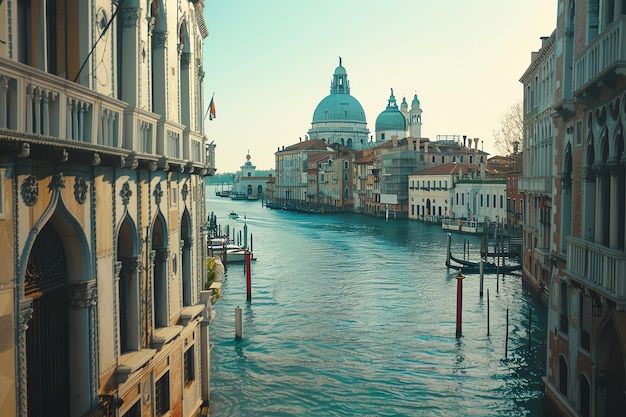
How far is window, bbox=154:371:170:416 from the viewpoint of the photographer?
706 centimetres

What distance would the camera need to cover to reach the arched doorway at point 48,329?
4.67 m

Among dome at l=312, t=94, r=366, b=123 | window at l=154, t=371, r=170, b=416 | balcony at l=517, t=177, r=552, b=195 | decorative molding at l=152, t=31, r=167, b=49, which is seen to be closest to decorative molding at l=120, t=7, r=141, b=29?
decorative molding at l=152, t=31, r=167, b=49

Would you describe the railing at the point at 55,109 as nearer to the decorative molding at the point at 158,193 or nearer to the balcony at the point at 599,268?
the decorative molding at the point at 158,193

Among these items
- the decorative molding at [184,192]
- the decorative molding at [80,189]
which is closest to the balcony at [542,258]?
the decorative molding at [184,192]

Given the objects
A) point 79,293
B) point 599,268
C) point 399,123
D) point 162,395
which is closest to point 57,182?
point 79,293

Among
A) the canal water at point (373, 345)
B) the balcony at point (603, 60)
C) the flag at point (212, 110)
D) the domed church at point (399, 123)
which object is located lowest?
the canal water at point (373, 345)

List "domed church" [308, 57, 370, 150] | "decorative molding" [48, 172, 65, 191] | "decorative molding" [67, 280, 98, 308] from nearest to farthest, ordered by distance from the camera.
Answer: "decorative molding" [48, 172, 65, 191] → "decorative molding" [67, 280, 98, 308] → "domed church" [308, 57, 370, 150]

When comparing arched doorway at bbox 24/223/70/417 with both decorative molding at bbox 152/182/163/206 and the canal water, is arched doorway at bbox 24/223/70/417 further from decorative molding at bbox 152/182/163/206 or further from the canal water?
the canal water

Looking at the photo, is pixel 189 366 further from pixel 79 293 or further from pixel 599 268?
pixel 599 268

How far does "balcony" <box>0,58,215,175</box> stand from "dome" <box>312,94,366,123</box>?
314 ft

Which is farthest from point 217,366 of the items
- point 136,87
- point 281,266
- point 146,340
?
point 281,266

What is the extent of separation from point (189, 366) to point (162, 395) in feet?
4.32

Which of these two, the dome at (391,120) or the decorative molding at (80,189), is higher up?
the dome at (391,120)

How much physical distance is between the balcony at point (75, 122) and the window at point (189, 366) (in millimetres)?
2593
